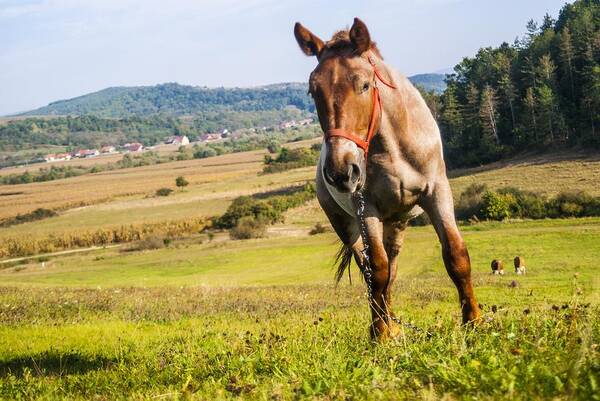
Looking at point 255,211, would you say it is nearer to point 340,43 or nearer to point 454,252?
point 454,252

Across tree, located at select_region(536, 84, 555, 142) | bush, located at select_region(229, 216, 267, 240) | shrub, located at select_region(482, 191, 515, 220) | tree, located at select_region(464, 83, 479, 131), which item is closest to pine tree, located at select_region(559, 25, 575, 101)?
tree, located at select_region(536, 84, 555, 142)

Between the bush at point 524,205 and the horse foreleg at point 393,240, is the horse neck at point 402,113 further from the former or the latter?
the bush at point 524,205

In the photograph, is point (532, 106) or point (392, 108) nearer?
point (392, 108)

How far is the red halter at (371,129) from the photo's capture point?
5.71 m

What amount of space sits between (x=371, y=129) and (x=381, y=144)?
398 millimetres

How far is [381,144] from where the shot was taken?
6629mm

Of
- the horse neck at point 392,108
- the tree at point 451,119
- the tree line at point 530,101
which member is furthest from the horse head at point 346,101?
the tree at point 451,119

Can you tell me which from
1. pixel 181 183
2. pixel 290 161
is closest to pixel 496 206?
pixel 181 183

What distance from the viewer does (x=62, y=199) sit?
11006 cm

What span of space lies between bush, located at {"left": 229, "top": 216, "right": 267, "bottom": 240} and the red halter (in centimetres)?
5838

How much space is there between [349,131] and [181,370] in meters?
2.77

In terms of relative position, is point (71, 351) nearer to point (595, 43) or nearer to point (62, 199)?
point (595, 43)

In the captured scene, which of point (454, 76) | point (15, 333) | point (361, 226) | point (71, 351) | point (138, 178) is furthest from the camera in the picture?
point (138, 178)

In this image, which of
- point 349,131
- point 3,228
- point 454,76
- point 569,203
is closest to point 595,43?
point 454,76
